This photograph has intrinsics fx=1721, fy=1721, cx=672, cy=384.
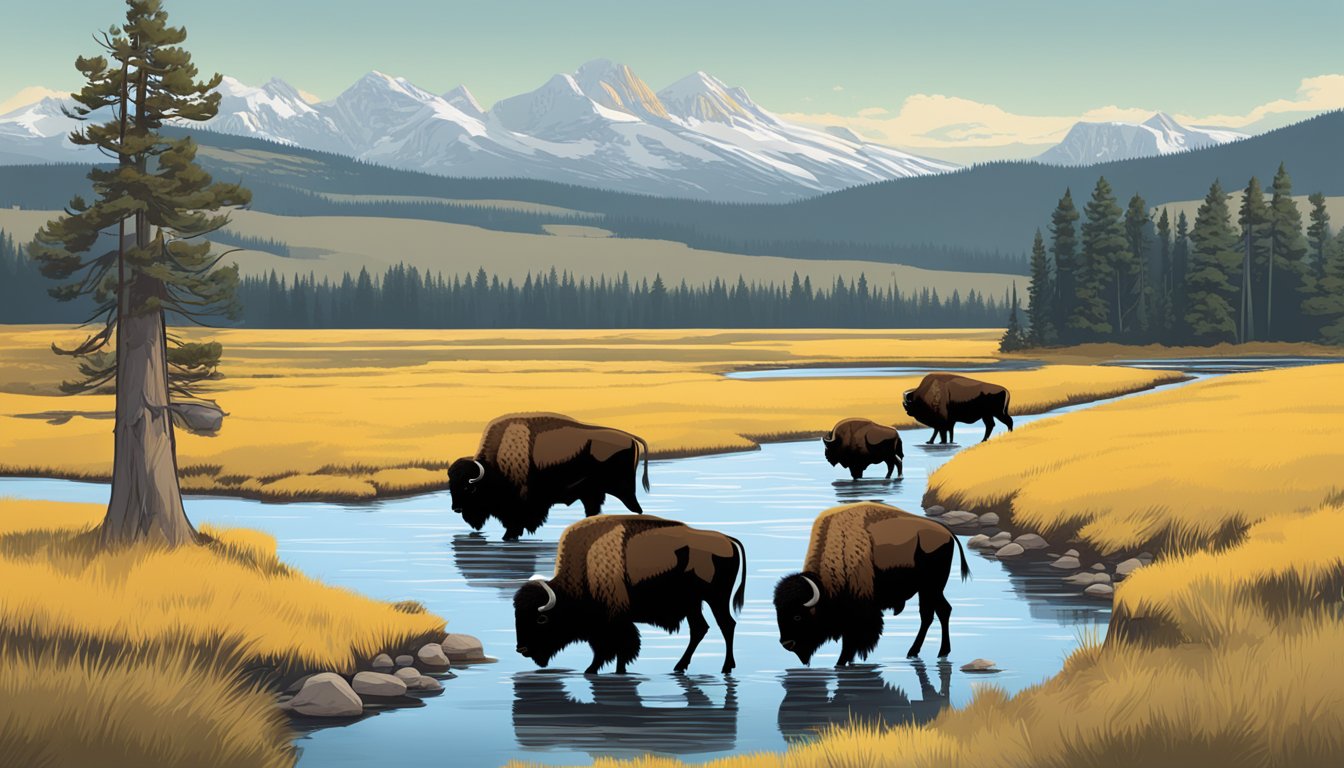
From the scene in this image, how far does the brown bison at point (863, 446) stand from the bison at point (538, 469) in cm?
1233

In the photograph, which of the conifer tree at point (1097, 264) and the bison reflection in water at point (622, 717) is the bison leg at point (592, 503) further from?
the conifer tree at point (1097, 264)

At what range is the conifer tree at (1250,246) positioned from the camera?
135m

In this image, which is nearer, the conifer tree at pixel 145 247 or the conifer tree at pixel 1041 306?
the conifer tree at pixel 145 247

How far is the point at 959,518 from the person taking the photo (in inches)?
1212

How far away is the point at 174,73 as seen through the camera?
75.9 ft

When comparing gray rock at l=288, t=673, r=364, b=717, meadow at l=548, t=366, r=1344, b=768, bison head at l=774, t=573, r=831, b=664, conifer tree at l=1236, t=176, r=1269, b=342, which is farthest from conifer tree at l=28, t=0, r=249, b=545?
conifer tree at l=1236, t=176, r=1269, b=342

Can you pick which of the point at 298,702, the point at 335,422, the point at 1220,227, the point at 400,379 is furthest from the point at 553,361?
the point at 298,702

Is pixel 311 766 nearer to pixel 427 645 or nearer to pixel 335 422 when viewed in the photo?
pixel 427 645

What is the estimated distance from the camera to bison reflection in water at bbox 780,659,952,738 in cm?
1490

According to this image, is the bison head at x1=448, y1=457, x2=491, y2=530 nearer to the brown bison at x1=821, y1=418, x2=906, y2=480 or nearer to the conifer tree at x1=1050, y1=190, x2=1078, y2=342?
the brown bison at x1=821, y1=418, x2=906, y2=480

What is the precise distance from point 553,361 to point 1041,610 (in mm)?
110779

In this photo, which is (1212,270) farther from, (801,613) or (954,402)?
(801,613)

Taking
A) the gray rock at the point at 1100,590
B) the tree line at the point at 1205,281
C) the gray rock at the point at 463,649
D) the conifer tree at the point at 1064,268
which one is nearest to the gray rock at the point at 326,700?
the gray rock at the point at 463,649

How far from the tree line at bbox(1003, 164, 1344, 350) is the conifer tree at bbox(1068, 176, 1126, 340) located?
80 mm
